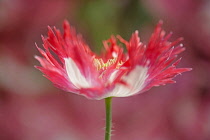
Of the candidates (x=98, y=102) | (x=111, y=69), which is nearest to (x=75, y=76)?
(x=111, y=69)

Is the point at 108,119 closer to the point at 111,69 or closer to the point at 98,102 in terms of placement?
the point at 111,69

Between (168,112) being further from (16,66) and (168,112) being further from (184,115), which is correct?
(16,66)

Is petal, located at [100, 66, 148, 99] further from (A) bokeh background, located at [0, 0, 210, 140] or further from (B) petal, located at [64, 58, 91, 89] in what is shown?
(A) bokeh background, located at [0, 0, 210, 140]

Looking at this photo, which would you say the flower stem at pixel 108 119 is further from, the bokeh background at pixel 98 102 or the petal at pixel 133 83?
the bokeh background at pixel 98 102

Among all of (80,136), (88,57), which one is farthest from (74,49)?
(80,136)

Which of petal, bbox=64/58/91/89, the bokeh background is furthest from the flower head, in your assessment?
the bokeh background

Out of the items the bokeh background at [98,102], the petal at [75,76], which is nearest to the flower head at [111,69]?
the petal at [75,76]

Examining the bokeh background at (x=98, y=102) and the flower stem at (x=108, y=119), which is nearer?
the flower stem at (x=108, y=119)
